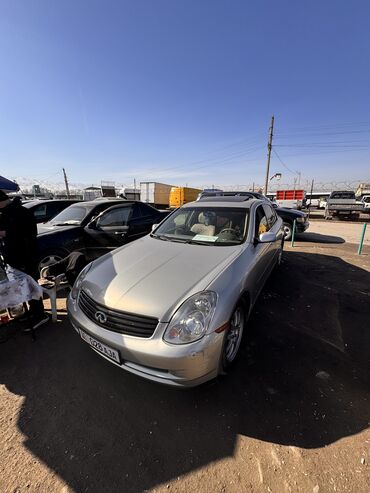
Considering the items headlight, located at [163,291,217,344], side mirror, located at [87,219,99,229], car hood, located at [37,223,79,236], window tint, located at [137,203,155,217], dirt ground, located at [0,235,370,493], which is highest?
window tint, located at [137,203,155,217]

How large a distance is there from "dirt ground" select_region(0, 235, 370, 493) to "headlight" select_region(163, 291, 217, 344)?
73 cm

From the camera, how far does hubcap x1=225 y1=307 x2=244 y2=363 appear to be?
7.46 feet

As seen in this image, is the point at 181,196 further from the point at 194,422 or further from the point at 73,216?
the point at 194,422

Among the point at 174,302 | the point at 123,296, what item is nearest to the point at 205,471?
the point at 174,302

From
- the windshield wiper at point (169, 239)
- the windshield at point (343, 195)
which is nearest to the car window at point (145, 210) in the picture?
the windshield wiper at point (169, 239)

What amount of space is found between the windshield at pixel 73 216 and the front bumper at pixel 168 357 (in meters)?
3.91

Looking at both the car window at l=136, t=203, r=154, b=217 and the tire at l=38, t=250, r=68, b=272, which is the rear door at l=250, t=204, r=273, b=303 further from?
the tire at l=38, t=250, r=68, b=272

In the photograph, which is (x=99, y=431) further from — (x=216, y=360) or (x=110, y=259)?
(x=110, y=259)

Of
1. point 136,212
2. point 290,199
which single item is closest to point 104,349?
point 136,212

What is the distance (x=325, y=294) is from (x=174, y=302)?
11.8 feet

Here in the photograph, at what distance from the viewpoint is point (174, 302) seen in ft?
6.38

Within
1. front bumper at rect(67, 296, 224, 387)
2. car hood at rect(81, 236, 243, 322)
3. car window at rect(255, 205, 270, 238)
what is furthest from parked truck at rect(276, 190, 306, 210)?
front bumper at rect(67, 296, 224, 387)

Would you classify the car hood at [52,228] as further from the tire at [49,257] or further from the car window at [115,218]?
the car window at [115,218]

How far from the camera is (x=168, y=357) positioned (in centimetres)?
174
